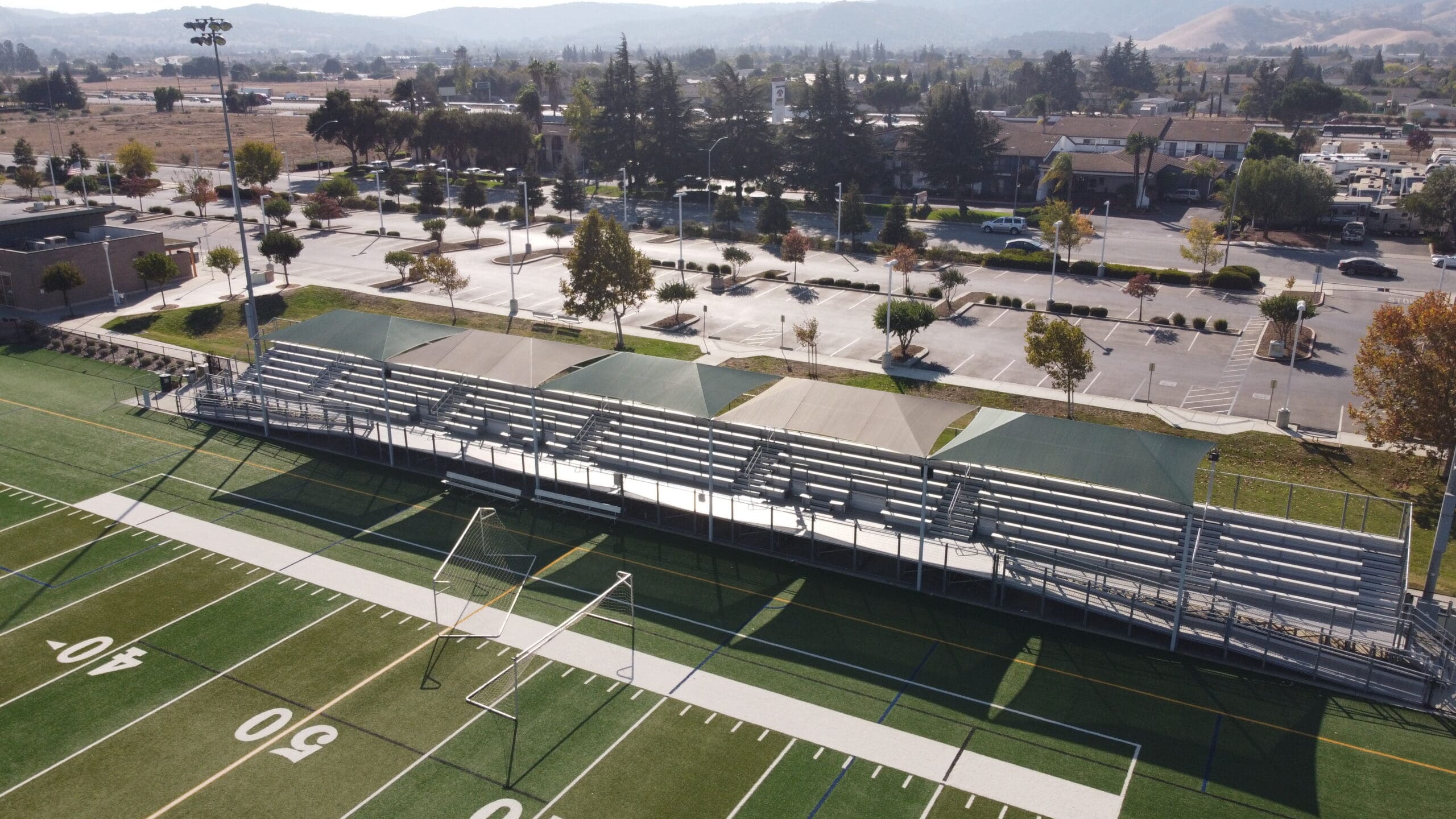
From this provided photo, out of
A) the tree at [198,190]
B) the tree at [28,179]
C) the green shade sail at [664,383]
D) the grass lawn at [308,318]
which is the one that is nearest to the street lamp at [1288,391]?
the green shade sail at [664,383]

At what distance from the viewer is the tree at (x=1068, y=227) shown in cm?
5869

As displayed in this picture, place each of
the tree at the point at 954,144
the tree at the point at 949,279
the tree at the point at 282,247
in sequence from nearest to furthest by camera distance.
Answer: the tree at the point at 949,279 < the tree at the point at 282,247 < the tree at the point at 954,144

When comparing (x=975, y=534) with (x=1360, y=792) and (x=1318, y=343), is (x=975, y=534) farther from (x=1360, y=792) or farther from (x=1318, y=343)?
(x=1318, y=343)

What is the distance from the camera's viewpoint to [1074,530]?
24844mm

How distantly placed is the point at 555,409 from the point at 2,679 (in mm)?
16402

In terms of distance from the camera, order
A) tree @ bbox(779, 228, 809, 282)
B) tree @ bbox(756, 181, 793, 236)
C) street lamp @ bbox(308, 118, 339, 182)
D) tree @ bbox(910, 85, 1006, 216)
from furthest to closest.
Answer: street lamp @ bbox(308, 118, 339, 182) → tree @ bbox(910, 85, 1006, 216) → tree @ bbox(756, 181, 793, 236) → tree @ bbox(779, 228, 809, 282)

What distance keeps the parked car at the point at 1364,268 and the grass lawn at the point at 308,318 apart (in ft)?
136

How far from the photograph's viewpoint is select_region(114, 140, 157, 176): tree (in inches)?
3558

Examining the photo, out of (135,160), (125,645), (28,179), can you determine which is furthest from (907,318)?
(28,179)

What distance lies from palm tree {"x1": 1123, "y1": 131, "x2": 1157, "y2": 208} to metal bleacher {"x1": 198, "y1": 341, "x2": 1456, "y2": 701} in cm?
6060

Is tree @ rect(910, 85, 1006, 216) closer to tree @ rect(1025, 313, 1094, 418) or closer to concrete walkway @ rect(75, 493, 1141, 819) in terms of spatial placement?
tree @ rect(1025, 313, 1094, 418)

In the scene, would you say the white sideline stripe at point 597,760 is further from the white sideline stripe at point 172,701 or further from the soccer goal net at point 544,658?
the soccer goal net at point 544,658

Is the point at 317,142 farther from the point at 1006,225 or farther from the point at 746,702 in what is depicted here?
the point at 746,702

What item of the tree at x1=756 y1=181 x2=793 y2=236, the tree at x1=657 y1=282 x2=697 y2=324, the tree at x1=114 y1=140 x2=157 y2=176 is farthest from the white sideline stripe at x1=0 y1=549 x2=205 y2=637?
the tree at x1=114 y1=140 x2=157 y2=176
